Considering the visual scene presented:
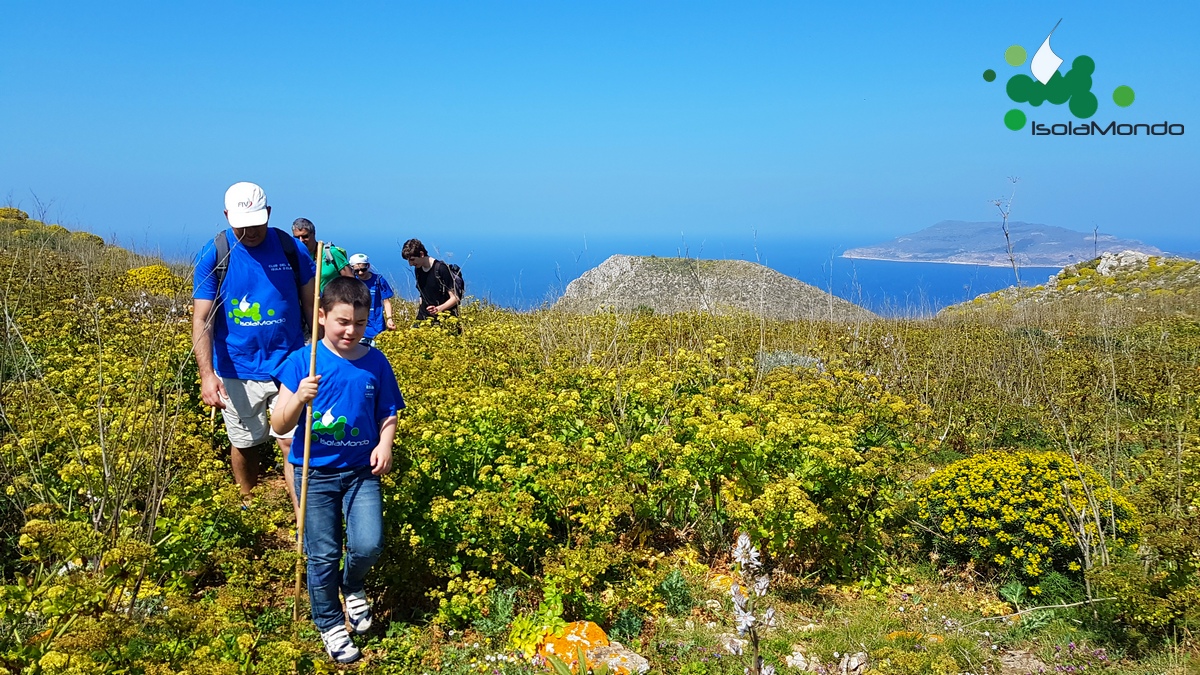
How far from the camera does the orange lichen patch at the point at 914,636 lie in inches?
136

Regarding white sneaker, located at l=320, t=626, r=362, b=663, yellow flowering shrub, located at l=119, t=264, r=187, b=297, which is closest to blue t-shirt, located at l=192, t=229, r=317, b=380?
white sneaker, located at l=320, t=626, r=362, b=663

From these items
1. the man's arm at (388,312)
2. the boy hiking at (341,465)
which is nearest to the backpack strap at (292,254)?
the boy hiking at (341,465)

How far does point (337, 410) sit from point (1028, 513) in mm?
3962

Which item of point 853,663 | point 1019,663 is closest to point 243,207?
point 853,663

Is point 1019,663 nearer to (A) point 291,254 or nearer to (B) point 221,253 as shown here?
(A) point 291,254

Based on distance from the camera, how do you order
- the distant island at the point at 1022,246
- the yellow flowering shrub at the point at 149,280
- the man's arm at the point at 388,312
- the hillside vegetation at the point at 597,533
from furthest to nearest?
the yellow flowering shrub at the point at 149,280 → the man's arm at the point at 388,312 → the distant island at the point at 1022,246 → the hillside vegetation at the point at 597,533

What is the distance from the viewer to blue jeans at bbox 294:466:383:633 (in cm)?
298

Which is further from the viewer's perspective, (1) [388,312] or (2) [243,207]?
(1) [388,312]

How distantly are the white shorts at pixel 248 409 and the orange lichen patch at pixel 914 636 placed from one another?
134 inches

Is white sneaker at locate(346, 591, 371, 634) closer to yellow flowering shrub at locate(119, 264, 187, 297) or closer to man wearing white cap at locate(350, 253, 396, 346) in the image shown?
man wearing white cap at locate(350, 253, 396, 346)

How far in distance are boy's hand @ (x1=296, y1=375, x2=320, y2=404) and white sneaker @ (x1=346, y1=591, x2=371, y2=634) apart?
98cm

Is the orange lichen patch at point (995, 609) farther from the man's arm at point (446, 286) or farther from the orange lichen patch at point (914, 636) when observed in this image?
the man's arm at point (446, 286)

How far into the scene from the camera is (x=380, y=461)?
3.05 metres

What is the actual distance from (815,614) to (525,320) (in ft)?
20.0
